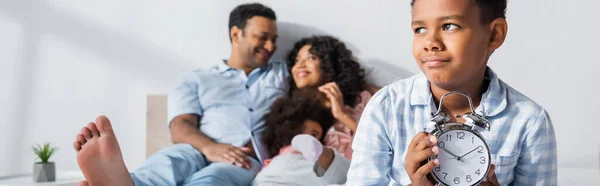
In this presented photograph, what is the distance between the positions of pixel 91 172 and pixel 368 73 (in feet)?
4.27

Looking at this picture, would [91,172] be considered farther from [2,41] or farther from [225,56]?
[2,41]

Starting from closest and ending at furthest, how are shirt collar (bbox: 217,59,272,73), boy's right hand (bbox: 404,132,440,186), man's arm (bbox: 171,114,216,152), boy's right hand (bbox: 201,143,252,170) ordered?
boy's right hand (bbox: 404,132,440,186), boy's right hand (bbox: 201,143,252,170), man's arm (bbox: 171,114,216,152), shirt collar (bbox: 217,59,272,73)

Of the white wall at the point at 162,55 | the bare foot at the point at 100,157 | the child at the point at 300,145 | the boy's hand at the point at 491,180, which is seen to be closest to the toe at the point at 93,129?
the bare foot at the point at 100,157

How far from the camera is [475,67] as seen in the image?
1.26 meters

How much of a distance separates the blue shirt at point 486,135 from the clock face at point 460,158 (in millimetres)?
155

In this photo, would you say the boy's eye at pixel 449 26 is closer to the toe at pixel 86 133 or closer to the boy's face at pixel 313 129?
the toe at pixel 86 133

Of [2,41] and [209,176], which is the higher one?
[2,41]

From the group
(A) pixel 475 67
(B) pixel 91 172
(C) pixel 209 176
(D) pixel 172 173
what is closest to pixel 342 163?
(C) pixel 209 176

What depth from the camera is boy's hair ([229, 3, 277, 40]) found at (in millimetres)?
2688

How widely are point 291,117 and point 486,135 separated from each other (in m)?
1.22

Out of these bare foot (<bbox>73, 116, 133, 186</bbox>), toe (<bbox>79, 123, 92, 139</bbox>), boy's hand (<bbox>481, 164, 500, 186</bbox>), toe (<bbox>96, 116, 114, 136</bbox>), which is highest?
boy's hand (<bbox>481, 164, 500, 186</bbox>)

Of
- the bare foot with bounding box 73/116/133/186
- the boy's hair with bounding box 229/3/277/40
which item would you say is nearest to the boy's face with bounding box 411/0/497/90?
the bare foot with bounding box 73/116/133/186

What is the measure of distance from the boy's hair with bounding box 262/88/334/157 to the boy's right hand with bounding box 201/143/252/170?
109 millimetres

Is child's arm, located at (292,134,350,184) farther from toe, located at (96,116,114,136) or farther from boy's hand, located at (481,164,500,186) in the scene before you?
boy's hand, located at (481,164,500,186)
